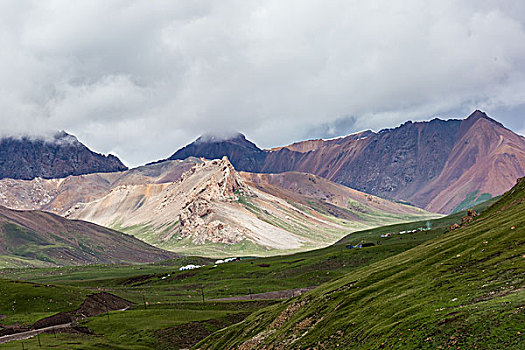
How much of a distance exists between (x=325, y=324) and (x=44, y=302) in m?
114

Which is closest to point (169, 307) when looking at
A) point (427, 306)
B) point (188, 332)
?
point (188, 332)

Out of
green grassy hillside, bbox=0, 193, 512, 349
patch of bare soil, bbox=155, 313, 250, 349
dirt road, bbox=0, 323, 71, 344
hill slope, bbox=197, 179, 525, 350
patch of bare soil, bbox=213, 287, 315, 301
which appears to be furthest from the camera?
patch of bare soil, bbox=213, 287, 315, 301

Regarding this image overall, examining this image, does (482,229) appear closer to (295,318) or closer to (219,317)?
(295,318)

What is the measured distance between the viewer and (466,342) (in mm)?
34625

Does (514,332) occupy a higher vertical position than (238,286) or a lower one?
higher

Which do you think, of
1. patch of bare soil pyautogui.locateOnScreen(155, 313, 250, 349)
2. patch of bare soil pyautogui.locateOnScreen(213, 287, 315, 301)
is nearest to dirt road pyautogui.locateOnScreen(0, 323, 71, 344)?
patch of bare soil pyautogui.locateOnScreen(155, 313, 250, 349)

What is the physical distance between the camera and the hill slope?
1435 inches

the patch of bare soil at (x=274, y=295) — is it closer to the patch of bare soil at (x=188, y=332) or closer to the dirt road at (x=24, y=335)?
the patch of bare soil at (x=188, y=332)

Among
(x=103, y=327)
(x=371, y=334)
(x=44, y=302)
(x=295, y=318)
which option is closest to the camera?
(x=371, y=334)

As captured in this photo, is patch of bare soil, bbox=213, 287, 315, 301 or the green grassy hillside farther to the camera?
patch of bare soil, bbox=213, 287, 315, 301

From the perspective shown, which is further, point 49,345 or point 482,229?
point 49,345

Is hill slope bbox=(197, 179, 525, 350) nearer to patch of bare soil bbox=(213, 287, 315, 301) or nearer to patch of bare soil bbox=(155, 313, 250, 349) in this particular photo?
patch of bare soil bbox=(155, 313, 250, 349)

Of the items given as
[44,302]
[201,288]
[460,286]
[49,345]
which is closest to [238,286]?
[201,288]

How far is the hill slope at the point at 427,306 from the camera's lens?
3644 cm
